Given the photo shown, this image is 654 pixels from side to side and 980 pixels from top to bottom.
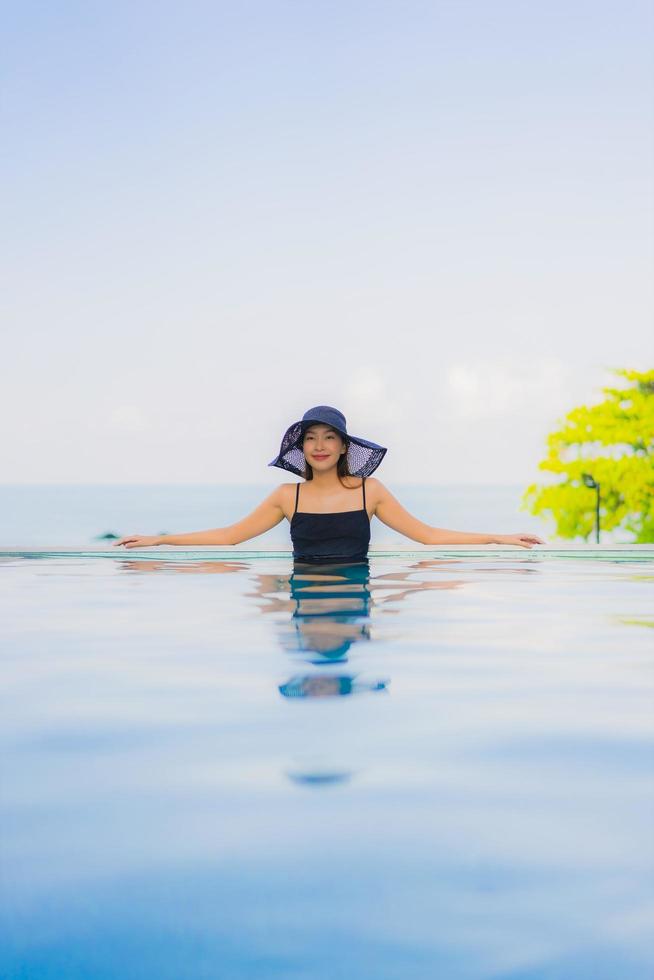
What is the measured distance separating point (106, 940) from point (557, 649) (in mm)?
2527

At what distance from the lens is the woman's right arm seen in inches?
242

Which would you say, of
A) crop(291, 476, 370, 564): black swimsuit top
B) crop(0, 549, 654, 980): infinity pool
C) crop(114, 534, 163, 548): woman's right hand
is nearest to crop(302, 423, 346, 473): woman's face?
crop(291, 476, 370, 564): black swimsuit top

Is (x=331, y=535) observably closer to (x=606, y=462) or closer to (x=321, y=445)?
(x=321, y=445)

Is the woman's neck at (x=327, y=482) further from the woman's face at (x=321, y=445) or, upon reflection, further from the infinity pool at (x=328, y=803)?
the infinity pool at (x=328, y=803)

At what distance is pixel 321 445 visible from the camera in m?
6.00

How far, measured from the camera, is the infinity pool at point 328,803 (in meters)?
1.27

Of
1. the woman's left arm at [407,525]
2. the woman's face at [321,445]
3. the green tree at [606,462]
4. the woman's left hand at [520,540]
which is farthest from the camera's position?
the green tree at [606,462]

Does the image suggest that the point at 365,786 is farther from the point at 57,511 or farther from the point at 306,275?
the point at 57,511

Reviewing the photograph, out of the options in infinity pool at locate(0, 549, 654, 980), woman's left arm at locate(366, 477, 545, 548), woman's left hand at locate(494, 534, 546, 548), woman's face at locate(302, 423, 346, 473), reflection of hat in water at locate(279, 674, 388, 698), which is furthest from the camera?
woman's left arm at locate(366, 477, 545, 548)

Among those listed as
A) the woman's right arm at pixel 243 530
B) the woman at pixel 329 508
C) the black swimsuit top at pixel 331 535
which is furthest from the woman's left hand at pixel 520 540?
the woman's right arm at pixel 243 530

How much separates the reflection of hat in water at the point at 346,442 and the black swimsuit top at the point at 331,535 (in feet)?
0.53

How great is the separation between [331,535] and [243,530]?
57 cm

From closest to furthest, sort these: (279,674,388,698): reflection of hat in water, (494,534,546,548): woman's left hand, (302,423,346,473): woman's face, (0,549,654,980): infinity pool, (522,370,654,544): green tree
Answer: (0,549,654,980): infinity pool
(279,674,388,698): reflection of hat in water
(494,534,546,548): woman's left hand
(302,423,346,473): woman's face
(522,370,654,544): green tree

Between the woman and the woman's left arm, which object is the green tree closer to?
the woman's left arm
